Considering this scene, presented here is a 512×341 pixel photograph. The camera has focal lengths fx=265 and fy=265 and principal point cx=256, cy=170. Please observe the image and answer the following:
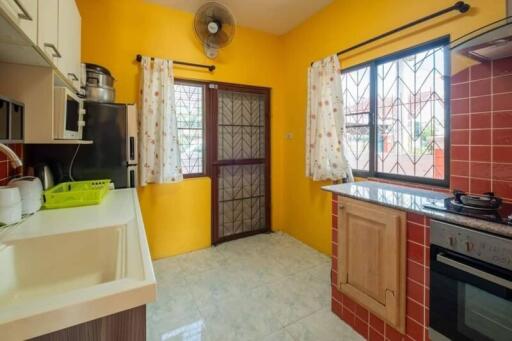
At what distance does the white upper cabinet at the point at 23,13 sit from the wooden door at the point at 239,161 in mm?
2121

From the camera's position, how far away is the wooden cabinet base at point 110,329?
635 millimetres

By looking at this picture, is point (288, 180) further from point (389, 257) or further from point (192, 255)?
point (389, 257)

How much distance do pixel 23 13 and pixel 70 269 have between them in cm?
100

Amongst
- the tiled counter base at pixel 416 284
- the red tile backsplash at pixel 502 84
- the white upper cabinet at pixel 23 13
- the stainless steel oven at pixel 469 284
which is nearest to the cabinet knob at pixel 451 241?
the stainless steel oven at pixel 469 284

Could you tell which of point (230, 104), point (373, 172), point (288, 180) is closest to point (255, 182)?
point (288, 180)

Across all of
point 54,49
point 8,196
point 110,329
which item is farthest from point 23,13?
point 110,329

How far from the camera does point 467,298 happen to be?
4.00 ft

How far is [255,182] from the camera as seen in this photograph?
3.55m

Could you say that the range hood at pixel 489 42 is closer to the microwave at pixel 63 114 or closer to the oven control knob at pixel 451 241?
Result: the oven control knob at pixel 451 241

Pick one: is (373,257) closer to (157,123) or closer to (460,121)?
(460,121)

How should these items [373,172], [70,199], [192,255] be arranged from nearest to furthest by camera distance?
1. [70,199]
2. [373,172]
3. [192,255]

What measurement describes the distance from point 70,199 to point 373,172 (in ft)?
7.87

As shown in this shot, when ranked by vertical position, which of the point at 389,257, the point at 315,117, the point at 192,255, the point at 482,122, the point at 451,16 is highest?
the point at 451,16

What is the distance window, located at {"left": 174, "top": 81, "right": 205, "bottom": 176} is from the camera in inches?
118
